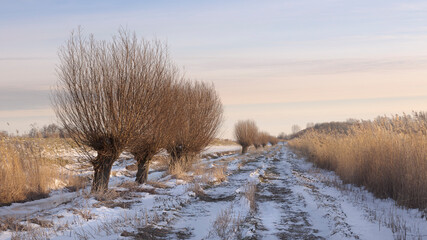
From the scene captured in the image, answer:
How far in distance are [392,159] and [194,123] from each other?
27.1ft

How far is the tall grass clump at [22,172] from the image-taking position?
9.69 m

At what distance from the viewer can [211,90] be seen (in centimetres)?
1695

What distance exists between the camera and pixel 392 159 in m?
8.98

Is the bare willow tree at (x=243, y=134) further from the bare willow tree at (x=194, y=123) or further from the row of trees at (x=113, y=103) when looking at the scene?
the row of trees at (x=113, y=103)

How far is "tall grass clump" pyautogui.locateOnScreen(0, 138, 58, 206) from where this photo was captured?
9.69 m

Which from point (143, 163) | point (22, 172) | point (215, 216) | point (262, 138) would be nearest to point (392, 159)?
point (215, 216)

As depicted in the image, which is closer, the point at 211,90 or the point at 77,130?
the point at 77,130

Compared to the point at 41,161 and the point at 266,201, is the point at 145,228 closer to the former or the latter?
the point at 266,201

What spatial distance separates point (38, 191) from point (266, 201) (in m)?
6.67

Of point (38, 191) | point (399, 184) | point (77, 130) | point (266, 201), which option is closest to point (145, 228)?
point (266, 201)

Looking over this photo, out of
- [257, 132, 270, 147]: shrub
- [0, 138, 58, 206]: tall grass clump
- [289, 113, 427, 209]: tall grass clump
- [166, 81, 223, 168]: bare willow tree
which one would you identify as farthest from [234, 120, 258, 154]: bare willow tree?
[0, 138, 58, 206]: tall grass clump

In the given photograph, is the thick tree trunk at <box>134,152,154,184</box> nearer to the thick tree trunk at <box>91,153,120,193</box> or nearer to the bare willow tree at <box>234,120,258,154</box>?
the thick tree trunk at <box>91,153,120,193</box>

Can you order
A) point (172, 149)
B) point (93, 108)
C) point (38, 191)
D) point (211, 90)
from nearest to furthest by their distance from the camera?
point (93, 108) < point (38, 191) < point (172, 149) < point (211, 90)

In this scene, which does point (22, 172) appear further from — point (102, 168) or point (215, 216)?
point (215, 216)
